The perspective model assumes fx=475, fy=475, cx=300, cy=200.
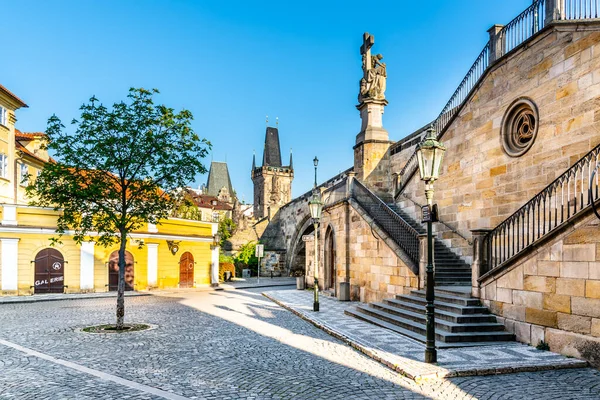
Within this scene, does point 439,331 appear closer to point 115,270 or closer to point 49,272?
point 115,270

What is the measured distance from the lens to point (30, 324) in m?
13.6

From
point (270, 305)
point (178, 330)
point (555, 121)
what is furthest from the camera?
point (270, 305)

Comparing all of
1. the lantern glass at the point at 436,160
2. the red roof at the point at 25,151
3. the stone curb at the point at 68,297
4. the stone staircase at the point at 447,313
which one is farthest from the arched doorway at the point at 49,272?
the lantern glass at the point at 436,160

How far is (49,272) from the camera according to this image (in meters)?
23.5

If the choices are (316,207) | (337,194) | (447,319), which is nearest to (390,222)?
(316,207)

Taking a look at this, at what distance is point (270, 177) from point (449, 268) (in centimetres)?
8117

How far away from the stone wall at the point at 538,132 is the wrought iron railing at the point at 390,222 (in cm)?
180

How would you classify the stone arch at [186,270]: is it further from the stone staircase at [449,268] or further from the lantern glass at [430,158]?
the lantern glass at [430,158]

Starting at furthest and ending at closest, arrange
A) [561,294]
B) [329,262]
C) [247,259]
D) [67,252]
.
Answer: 1. [247,259]
2. [67,252]
3. [329,262]
4. [561,294]

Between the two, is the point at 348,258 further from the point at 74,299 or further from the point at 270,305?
the point at 74,299

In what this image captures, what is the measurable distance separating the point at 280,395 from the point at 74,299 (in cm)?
1818

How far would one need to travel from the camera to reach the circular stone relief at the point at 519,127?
12.5m

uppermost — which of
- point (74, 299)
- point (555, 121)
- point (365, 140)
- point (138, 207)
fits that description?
point (365, 140)

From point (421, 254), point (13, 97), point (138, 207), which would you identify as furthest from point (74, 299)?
point (421, 254)
